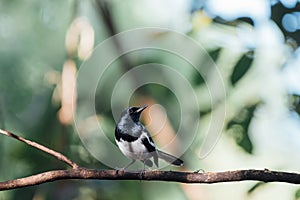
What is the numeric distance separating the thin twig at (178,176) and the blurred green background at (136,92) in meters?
0.18

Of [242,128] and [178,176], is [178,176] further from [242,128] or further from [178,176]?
[242,128]

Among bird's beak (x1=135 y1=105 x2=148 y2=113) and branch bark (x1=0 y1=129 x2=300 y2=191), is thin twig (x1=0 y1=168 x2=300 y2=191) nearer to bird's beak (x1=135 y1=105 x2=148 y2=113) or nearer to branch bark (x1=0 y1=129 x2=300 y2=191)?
branch bark (x1=0 y1=129 x2=300 y2=191)

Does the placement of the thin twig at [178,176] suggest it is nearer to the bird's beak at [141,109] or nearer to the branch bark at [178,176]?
the branch bark at [178,176]

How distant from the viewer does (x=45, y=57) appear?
198 centimetres

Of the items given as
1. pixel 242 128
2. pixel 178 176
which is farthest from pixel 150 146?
pixel 178 176

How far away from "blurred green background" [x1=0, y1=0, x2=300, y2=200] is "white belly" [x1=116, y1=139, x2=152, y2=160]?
0.13 metres

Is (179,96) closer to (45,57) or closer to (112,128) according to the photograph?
(112,128)

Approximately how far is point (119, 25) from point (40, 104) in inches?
13.8

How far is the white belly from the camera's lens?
149cm

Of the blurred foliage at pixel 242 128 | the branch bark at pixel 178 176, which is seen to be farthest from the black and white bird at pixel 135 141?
the branch bark at pixel 178 176

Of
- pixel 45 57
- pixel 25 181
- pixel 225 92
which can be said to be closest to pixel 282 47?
pixel 225 92

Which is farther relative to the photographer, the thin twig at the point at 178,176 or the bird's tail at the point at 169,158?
the bird's tail at the point at 169,158

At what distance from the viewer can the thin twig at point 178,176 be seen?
1084mm

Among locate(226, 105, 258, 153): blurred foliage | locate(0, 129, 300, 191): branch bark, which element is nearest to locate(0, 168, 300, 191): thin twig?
locate(0, 129, 300, 191): branch bark
